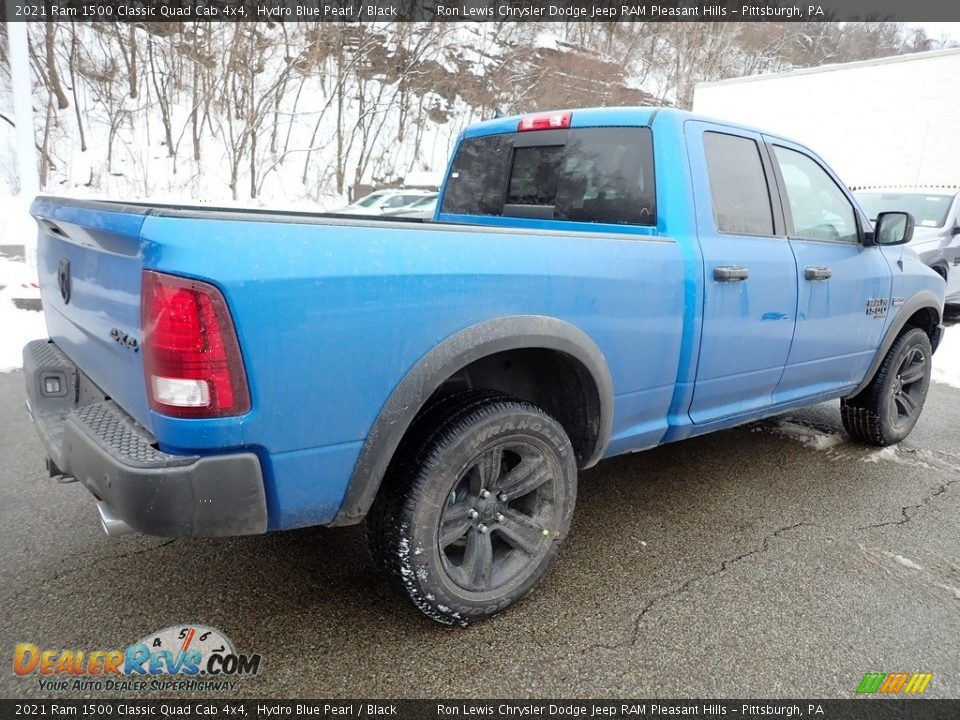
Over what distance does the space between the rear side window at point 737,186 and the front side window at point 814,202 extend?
0.82 ft

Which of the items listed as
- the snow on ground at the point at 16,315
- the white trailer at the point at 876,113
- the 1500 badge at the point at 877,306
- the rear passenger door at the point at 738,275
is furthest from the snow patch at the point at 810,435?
the white trailer at the point at 876,113

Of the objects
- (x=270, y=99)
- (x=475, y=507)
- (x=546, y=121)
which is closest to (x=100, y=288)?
(x=475, y=507)

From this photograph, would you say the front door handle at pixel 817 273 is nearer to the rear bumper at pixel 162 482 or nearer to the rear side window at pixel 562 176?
the rear side window at pixel 562 176

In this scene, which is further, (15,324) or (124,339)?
(15,324)

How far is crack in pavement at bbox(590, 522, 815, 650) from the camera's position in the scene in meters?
2.29

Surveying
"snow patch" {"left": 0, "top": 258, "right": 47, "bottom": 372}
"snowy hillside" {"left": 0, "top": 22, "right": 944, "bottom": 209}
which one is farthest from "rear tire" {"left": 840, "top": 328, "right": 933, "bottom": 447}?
"snowy hillside" {"left": 0, "top": 22, "right": 944, "bottom": 209}

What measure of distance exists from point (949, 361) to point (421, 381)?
282 inches

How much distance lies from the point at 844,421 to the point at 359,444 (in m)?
3.78

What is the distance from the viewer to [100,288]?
2031 mm

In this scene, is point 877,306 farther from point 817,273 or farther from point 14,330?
point 14,330

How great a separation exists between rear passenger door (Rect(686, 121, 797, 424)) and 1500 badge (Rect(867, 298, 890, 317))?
0.87 meters

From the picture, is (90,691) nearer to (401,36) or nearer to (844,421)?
(844,421)

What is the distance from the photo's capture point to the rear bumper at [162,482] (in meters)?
1.72

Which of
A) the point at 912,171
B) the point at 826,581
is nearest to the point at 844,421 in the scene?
the point at 826,581
